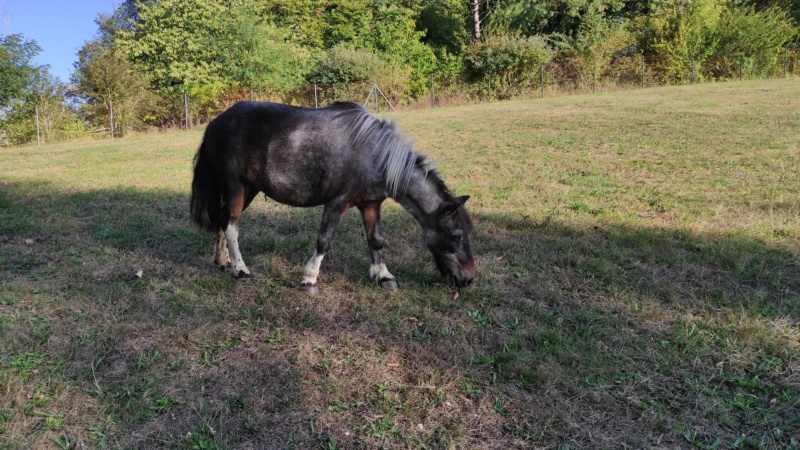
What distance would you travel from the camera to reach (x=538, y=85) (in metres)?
30.3

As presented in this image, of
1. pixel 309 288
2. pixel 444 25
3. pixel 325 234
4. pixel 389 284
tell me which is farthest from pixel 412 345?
pixel 444 25

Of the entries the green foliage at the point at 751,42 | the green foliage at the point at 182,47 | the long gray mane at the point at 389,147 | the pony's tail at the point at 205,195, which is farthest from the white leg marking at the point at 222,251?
the green foliage at the point at 751,42

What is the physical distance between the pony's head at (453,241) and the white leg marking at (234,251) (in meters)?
1.95

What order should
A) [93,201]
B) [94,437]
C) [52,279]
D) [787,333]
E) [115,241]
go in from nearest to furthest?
[94,437], [787,333], [52,279], [115,241], [93,201]

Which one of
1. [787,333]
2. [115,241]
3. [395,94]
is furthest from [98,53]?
[787,333]

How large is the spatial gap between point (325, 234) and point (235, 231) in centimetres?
101

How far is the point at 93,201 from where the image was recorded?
25.5 ft

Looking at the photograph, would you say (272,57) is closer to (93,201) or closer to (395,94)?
(395,94)

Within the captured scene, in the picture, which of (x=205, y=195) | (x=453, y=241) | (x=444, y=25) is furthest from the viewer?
(x=444, y=25)

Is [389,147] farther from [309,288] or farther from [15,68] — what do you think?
[15,68]

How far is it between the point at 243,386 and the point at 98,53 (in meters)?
34.3

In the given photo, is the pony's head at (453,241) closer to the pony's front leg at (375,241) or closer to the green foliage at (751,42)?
the pony's front leg at (375,241)

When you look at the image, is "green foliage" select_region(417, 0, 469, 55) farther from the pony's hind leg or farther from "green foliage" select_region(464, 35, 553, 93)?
the pony's hind leg

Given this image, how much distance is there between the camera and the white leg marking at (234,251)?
15.2 feet
